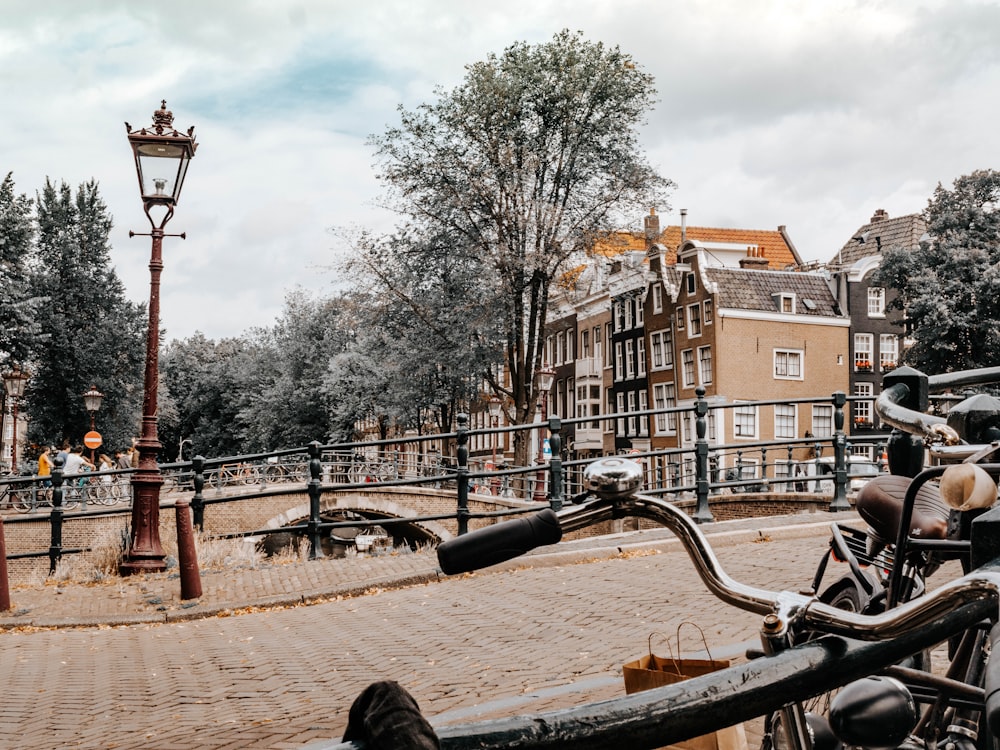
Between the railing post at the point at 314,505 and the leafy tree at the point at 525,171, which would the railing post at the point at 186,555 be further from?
the leafy tree at the point at 525,171

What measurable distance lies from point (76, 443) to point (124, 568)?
3497 cm

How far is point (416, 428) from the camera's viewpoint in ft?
116

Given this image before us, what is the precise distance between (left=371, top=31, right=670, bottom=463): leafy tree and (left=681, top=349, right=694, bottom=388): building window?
1316 centimetres

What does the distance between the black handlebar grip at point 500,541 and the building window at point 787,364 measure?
41088 mm

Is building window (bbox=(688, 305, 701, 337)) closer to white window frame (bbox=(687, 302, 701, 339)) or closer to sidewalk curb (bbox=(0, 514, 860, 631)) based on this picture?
white window frame (bbox=(687, 302, 701, 339))

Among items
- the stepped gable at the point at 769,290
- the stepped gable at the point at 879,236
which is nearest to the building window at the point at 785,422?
the stepped gable at the point at 769,290

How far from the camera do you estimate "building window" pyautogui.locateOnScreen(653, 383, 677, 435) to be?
41.9 m

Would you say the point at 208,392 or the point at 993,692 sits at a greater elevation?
the point at 208,392

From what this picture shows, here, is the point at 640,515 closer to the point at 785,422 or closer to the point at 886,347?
the point at 785,422

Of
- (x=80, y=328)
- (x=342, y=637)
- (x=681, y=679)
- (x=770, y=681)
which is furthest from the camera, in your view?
(x=80, y=328)

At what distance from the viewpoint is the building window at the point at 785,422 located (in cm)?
3994

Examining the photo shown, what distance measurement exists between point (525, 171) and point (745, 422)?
1555cm

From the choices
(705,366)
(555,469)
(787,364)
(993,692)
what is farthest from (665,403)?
(993,692)

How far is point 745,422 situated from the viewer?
40.1 metres
